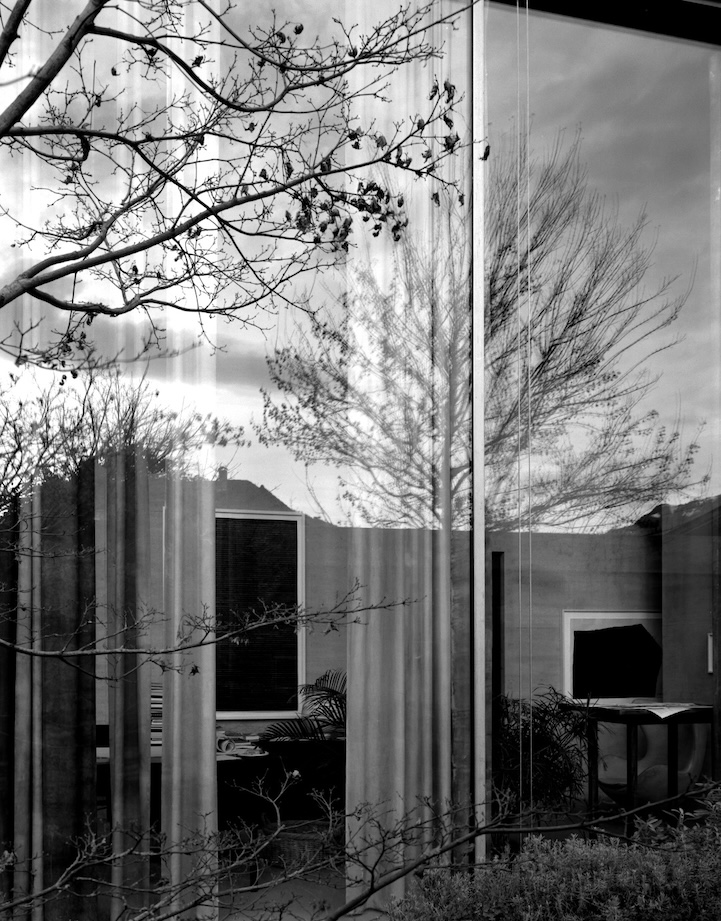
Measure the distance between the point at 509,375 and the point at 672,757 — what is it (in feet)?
4.75

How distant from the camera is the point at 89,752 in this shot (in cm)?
287

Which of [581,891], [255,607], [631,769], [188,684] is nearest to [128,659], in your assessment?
[188,684]

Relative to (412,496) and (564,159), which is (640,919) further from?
(564,159)

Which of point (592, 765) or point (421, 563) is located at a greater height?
point (421, 563)

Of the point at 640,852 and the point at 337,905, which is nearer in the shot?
the point at 640,852

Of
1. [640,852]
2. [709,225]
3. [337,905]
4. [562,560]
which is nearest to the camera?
[640,852]

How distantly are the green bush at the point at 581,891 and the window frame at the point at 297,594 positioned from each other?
74 cm

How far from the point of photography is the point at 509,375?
3.38m

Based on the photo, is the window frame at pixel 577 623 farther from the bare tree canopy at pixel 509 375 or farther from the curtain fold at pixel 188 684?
the curtain fold at pixel 188 684

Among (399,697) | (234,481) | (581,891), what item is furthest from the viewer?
(399,697)

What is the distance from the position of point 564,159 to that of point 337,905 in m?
2.58

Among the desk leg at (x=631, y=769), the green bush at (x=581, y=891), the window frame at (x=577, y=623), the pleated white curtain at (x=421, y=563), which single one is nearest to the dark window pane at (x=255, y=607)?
the pleated white curtain at (x=421, y=563)

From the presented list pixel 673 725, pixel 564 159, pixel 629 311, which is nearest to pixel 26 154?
pixel 564 159

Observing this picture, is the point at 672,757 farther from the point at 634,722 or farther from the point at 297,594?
the point at 297,594
